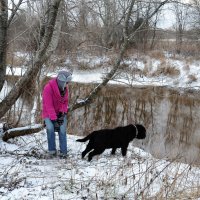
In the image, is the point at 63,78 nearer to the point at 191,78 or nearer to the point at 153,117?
the point at 153,117

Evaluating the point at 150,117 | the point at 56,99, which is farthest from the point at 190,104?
the point at 56,99

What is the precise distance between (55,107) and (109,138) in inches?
43.9

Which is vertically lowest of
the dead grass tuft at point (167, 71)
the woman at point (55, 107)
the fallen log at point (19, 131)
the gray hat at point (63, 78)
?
the fallen log at point (19, 131)

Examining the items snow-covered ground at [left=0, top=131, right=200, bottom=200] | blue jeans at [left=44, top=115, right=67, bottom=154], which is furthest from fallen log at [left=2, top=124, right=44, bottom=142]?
blue jeans at [left=44, top=115, right=67, bottom=154]

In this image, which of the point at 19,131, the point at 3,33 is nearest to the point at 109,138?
the point at 19,131

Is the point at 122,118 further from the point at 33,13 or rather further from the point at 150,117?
the point at 33,13

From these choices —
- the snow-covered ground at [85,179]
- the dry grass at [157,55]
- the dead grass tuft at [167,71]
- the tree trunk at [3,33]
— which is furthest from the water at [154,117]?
the dry grass at [157,55]

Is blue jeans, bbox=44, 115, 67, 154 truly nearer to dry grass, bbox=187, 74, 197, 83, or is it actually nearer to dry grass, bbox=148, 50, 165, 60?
dry grass, bbox=187, 74, 197, 83

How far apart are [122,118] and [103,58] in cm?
1061

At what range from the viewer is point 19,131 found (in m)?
7.43

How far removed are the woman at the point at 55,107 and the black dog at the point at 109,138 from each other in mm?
452

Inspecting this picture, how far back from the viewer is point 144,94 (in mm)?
18000

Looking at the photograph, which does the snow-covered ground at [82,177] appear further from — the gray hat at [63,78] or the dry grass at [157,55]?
the dry grass at [157,55]

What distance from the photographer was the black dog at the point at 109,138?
656 cm
